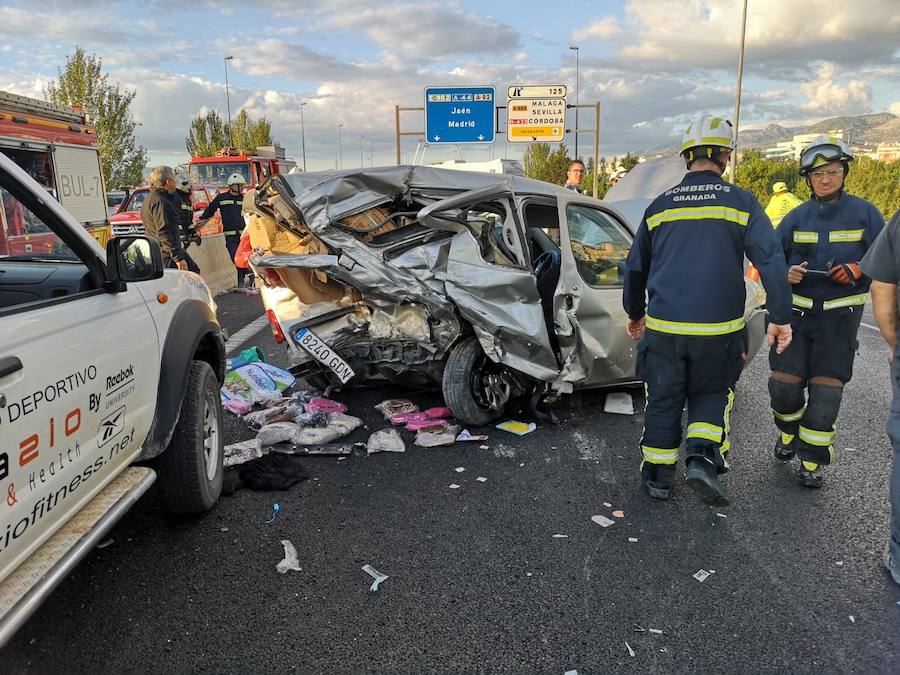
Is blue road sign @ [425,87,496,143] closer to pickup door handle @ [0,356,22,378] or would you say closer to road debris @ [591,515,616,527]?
road debris @ [591,515,616,527]

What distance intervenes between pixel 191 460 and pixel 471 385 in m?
2.02

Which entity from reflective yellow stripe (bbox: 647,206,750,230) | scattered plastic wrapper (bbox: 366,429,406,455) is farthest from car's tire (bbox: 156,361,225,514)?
reflective yellow stripe (bbox: 647,206,750,230)

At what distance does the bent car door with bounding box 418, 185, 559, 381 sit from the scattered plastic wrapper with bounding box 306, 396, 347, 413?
1.31 metres

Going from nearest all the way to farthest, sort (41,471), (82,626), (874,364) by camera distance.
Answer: (41,471) < (82,626) < (874,364)

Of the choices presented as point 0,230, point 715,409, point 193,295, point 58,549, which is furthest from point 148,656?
point 715,409

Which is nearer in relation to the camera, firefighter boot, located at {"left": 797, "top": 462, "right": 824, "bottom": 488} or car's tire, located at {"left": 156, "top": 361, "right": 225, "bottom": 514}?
car's tire, located at {"left": 156, "top": 361, "right": 225, "bottom": 514}

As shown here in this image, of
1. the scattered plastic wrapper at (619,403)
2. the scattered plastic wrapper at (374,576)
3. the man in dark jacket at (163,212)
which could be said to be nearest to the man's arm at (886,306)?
the scattered plastic wrapper at (619,403)

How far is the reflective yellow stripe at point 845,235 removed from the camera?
13.1 feet

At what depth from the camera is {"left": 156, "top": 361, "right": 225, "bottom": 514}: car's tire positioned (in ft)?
10.9

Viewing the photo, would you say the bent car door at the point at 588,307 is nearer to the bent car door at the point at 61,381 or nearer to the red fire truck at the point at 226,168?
the bent car door at the point at 61,381

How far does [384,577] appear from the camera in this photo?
304 cm

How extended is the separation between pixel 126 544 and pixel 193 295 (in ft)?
4.21

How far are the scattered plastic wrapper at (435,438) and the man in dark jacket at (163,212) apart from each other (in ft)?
19.7

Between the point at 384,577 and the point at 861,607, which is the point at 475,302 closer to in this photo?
the point at 384,577
